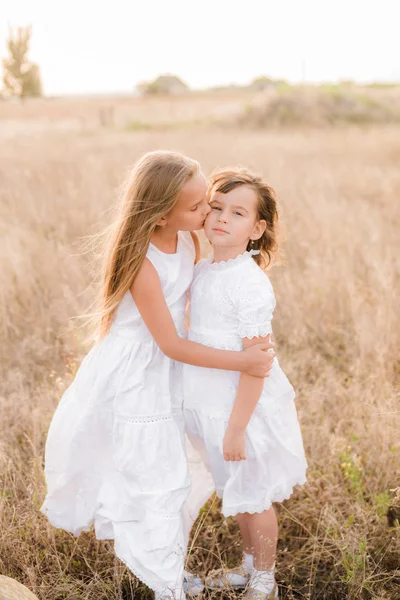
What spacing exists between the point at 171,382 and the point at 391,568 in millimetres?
1132

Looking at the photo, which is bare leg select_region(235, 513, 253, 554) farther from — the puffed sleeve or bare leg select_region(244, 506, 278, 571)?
the puffed sleeve

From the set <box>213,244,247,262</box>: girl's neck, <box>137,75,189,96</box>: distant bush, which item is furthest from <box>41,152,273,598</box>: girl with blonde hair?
<box>137,75,189,96</box>: distant bush

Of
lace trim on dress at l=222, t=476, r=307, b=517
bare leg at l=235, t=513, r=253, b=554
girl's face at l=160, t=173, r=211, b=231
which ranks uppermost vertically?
girl's face at l=160, t=173, r=211, b=231

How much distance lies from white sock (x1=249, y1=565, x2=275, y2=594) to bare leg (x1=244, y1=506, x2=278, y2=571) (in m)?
0.02

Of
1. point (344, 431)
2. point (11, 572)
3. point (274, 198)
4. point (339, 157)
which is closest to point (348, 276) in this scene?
point (344, 431)

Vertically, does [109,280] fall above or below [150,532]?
above

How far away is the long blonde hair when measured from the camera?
188 cm

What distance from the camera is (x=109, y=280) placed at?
199 centimetres

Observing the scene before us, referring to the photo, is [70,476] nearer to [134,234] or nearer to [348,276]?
[134,234]

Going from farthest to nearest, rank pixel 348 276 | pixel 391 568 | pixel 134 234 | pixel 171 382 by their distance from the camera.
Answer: pixel 348 276
pixel 391 568
pixel 171 382
pixel 134 234

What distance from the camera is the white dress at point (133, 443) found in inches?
77.3

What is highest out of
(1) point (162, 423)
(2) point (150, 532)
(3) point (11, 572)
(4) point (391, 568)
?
(1) point (162, 423)

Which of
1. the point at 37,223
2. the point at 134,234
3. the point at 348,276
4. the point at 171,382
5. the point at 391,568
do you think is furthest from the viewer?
the point at 37,223

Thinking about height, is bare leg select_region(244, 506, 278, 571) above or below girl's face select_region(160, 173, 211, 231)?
below
